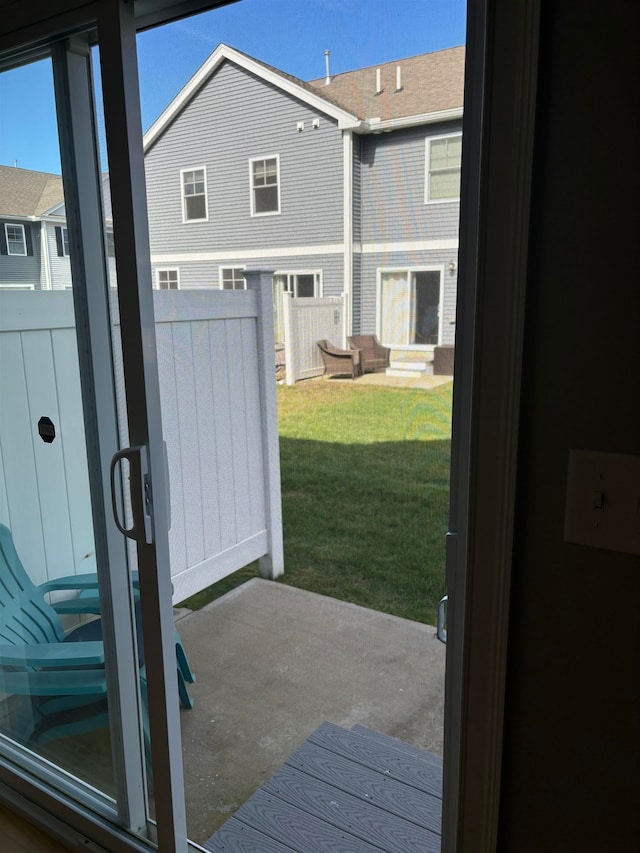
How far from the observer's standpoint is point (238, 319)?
2.78m

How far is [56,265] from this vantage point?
4.32 ft

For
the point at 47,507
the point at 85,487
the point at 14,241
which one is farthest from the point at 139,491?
the point at 14,241

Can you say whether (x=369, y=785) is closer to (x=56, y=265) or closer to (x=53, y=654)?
(x=53, y=654)

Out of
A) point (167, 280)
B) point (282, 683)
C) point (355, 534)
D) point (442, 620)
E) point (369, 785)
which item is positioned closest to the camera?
point (442, 620)

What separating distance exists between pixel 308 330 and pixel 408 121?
31.7 inches

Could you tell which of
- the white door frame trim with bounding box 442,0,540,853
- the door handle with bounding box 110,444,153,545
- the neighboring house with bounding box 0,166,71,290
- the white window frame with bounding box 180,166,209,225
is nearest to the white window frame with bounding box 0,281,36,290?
the neighboring house with bounding box 0,166,71,290

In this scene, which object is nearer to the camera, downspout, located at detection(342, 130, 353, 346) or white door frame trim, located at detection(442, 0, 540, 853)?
white door frame trim, located at detection(442, 0, 540, 853)

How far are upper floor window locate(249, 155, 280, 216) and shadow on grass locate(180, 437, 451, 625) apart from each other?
777mm

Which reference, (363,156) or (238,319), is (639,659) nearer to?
(363,156)

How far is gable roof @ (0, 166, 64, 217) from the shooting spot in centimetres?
129

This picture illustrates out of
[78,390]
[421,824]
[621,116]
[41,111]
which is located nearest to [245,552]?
[421,824]

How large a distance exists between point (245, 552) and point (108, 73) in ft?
7.61

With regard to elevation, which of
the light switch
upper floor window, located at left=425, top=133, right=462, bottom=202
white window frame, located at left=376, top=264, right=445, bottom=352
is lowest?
the light switch

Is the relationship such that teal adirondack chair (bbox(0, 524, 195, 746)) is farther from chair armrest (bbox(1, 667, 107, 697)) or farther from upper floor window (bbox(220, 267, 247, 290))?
upper floor window (bbox(220, 267, 247, 290))
